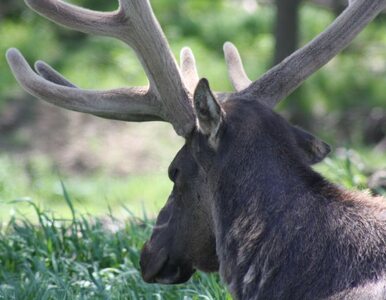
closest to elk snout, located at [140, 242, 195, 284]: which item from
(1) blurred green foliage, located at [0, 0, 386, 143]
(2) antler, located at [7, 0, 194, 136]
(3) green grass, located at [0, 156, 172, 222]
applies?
(2) antler, located at [7, 0, 194, 136]

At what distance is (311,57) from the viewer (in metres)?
4.51

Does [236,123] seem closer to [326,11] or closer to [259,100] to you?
[259,100]

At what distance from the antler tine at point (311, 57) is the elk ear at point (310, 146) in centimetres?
23

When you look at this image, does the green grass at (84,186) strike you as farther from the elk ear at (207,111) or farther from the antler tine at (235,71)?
the elk ear at (207,111)

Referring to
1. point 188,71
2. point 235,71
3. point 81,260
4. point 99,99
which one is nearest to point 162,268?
point 99,99

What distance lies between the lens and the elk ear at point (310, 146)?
13.8 ft

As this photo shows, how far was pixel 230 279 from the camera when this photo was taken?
4.04 m

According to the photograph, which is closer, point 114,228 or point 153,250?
point 153,250

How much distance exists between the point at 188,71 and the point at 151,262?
0.90m

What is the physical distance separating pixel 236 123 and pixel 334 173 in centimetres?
278

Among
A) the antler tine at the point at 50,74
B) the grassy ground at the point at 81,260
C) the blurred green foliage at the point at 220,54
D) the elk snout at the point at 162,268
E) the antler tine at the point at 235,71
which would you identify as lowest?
the blurred green foliage at the point at 220,54

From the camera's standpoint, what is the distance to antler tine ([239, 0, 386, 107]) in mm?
4414

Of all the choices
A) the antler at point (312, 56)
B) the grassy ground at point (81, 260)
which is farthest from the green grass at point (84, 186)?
the antler at point (312, 56)

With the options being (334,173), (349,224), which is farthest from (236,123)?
(334,173)
